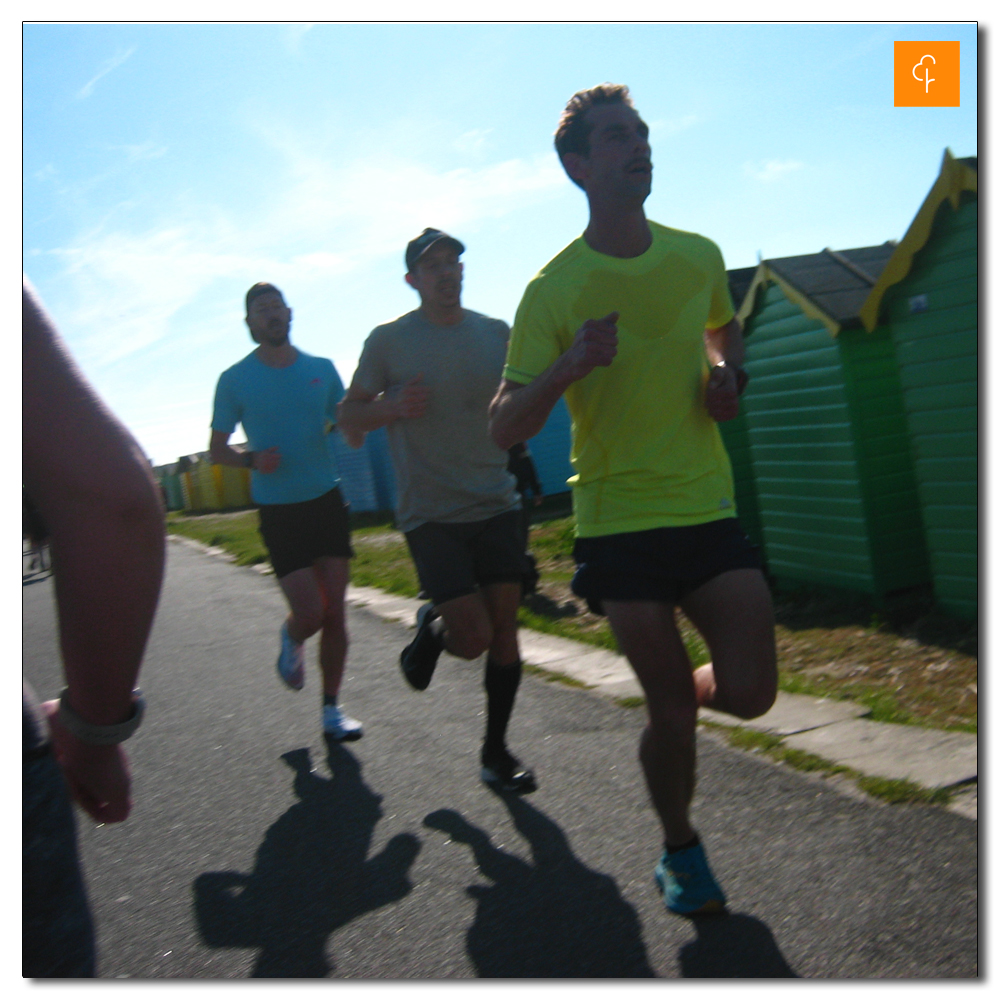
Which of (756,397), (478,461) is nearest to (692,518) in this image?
(478,461)

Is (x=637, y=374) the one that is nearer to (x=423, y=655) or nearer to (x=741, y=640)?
(x=741, y=640)

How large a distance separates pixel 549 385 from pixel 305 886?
1.92 meters

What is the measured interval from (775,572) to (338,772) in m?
4.67

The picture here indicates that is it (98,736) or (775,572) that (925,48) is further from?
(775,572)

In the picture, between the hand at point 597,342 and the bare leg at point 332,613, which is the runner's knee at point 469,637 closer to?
the bare leg at point 332,613

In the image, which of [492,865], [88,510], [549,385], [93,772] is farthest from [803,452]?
[88,510]

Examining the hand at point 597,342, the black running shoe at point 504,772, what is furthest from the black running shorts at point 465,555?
the hand at point 597,342

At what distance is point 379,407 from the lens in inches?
165

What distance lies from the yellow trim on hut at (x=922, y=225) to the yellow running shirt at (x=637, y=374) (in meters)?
3.12

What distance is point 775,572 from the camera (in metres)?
8.31

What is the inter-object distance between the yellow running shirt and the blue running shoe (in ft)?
3.03

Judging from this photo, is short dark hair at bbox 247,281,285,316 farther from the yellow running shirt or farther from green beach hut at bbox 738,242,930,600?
green beach hut at bbox 738,242,930,600

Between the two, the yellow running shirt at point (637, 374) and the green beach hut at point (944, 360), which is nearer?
the yellow running shirt at point (637, 374)

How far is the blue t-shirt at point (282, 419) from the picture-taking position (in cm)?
523
